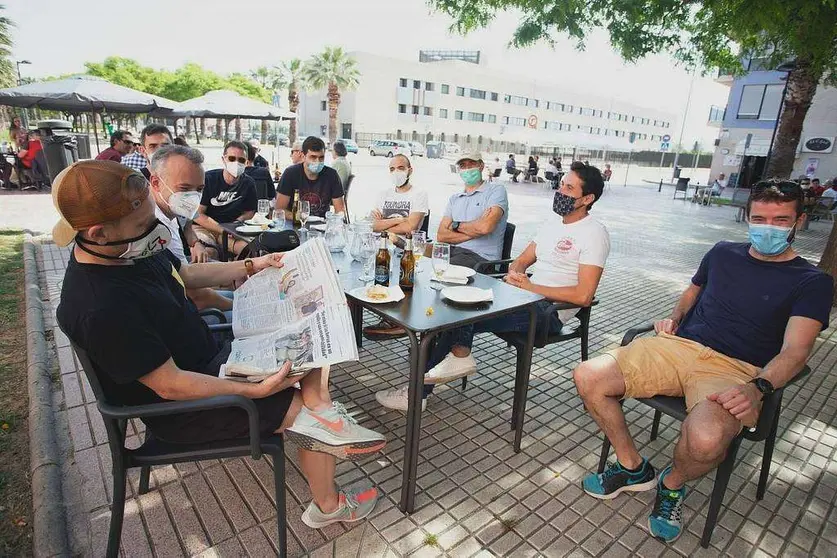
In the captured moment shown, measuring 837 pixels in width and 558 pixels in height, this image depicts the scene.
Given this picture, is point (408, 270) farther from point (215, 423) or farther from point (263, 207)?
point (263, 207)

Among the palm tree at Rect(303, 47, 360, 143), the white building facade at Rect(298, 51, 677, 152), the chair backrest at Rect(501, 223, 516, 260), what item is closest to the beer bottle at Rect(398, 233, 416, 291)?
the chair backrest at Rect(501, 223, 516, 260)

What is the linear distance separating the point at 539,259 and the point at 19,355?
12.4 ft

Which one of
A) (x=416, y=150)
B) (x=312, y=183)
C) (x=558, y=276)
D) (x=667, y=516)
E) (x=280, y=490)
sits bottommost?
(x=667, y=516)

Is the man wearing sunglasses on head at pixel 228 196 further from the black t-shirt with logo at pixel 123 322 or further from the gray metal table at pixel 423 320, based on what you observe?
the black t-shirt with logo at pixel 123 322

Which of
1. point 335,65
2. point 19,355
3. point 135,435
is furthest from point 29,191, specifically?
point 335,65

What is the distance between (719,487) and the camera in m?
1.98

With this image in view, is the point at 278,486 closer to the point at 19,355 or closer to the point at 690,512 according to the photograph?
the point at 690,512

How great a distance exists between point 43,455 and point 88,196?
1673 mm

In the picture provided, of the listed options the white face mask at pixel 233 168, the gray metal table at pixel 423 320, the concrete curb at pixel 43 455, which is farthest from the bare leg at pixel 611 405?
the white face mask at pixel 233 168

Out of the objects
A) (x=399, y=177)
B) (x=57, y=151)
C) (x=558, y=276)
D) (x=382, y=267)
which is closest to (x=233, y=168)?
(x=399, y=177)

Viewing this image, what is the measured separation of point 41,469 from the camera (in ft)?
7.27

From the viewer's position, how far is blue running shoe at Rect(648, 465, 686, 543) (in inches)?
81.5

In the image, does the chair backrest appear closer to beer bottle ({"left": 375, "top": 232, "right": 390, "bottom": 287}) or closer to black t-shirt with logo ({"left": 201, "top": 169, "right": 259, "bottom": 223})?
beer bottle ({"left": 375, "top": 232, "right": 390, "bottom": 287})

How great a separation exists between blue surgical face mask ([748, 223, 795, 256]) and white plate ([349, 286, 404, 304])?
5.65 feet
